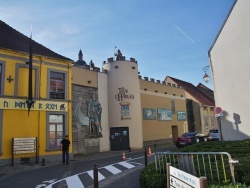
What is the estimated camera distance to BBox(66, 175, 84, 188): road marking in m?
10.3

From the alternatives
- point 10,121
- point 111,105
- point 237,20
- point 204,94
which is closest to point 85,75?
point 111,105

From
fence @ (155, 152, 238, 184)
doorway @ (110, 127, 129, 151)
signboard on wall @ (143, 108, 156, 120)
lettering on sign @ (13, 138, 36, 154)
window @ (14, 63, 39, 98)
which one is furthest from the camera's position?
signboard on wall @ (143, 108, 156, 120)

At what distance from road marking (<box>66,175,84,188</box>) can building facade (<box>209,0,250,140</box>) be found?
1259 cm

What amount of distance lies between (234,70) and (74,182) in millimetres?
14023

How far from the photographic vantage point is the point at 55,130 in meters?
20.2

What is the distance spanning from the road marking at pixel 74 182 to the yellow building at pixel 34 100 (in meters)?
7.10

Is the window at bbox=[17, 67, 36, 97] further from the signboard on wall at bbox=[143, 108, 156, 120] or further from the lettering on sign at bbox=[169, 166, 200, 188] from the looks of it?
the signboard on wall at bbox=[143, 108, 156, 120]

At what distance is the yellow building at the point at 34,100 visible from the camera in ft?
58.4

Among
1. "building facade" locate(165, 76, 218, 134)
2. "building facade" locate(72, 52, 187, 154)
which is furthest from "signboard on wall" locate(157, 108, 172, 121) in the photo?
"building facade" locate(165, 76, 218, 134)

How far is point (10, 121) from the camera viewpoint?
1789cm

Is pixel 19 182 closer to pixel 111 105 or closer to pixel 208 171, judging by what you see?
pixel 208 171

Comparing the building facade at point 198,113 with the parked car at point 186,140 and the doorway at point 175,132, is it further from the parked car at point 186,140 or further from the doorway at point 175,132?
the parked car at point 186,140

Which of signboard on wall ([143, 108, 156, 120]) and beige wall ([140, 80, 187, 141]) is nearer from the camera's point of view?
signboard on wall ([143, 108, 156, 120])

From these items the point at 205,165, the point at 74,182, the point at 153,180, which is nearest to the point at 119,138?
the point at 74,182
